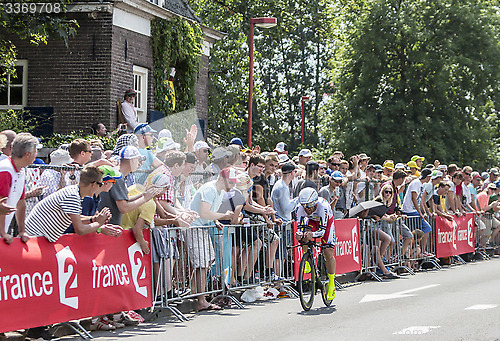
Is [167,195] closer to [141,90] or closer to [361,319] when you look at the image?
[361,319]

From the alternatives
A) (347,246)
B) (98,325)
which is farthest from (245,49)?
(98,325)

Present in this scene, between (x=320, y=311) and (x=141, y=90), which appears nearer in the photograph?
(x=320, y=311)

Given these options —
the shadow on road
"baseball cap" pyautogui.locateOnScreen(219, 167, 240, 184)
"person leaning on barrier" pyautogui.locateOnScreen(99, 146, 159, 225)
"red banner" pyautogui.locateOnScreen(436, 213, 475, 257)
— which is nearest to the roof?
"red banner" pyautogui.locateOnScreen(436, 213, 475, 257)

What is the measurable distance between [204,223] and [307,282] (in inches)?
64.8

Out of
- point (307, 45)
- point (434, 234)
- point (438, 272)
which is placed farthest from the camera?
point (307, 45)

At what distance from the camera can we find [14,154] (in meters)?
8.95

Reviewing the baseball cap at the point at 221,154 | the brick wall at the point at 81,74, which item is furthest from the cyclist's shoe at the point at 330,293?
the brick wall at the point at 81,74

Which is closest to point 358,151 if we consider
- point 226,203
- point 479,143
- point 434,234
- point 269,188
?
point 479,143

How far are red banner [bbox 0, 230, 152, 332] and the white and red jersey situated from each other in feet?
1.51

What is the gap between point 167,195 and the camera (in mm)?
11680

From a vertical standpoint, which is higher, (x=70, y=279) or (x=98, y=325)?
(x=70, y=279)

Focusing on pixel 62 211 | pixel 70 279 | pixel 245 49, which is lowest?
pixel 70 279

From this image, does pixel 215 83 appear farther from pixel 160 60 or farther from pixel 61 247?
pixel 61 247

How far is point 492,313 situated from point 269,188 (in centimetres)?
474
